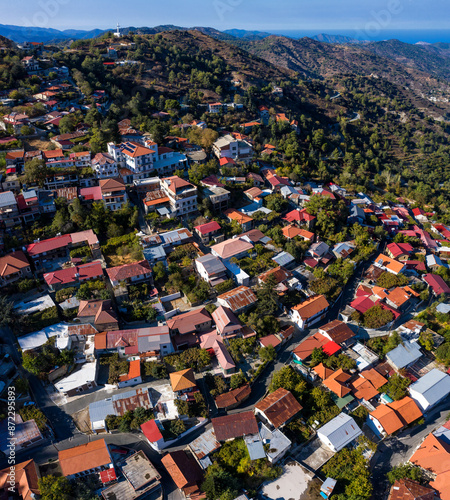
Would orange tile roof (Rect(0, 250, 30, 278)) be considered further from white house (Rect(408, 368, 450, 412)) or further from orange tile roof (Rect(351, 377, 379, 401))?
white house (Rect(408, 368, 450, 412))

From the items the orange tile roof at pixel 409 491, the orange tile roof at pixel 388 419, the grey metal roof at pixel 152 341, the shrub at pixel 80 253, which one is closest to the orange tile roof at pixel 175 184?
the shrub at pixel 80 253

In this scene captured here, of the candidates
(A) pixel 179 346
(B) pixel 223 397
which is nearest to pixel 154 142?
(A) pixel 179 346

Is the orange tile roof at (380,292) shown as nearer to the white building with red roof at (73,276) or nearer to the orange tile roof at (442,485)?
the orange tile roof at (442,485)

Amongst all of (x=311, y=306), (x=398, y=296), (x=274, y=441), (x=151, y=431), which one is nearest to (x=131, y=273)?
(x=151, y=431)

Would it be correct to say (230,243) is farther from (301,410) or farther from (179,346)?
(301,410)

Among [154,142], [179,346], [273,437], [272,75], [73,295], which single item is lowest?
[273,437]

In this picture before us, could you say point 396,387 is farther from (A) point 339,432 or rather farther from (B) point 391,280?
(B) point 391,280
